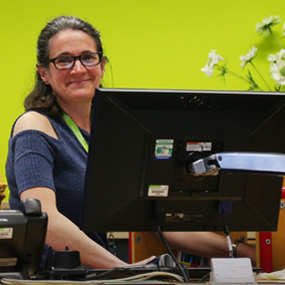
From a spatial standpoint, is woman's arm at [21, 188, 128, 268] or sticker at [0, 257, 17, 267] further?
woman's arm at [21, 188, 128, 268]

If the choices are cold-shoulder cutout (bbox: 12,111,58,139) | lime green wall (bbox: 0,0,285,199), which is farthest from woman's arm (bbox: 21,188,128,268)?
lime green wall (bbox: 0,0,285,199)

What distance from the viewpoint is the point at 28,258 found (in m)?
0.84

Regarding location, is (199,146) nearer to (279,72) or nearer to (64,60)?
(64,60)

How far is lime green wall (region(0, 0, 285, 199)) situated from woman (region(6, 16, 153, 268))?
1.09 metres

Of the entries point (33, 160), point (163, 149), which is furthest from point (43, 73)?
point (163, 149)

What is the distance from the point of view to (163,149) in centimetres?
97

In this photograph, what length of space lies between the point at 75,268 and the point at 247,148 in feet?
1.37

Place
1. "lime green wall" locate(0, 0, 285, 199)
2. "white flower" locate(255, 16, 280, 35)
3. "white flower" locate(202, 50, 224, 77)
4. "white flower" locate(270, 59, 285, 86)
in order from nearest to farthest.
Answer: "white flower" locate(270, 59, 285, 86)
"white flower" locate(202, 50, 224, 77)
"white flower" locate(255, 16, 280, 35)
"lime green wall" locate(0, 0, 285, 199)

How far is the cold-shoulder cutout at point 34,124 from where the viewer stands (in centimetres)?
151

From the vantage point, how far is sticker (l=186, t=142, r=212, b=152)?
978 millimetres

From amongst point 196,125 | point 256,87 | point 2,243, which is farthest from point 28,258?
point 256,87

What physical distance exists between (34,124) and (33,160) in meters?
0.16

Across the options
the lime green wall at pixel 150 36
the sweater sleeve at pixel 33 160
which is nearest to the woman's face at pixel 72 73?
the sweater sleeve at pixel 33 160

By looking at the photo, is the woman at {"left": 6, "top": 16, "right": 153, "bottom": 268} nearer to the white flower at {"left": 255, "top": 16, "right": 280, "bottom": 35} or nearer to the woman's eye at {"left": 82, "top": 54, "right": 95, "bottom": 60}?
the woman's eye at {"left": 82, "top": 54, "right": 95, "bottom": 60}
